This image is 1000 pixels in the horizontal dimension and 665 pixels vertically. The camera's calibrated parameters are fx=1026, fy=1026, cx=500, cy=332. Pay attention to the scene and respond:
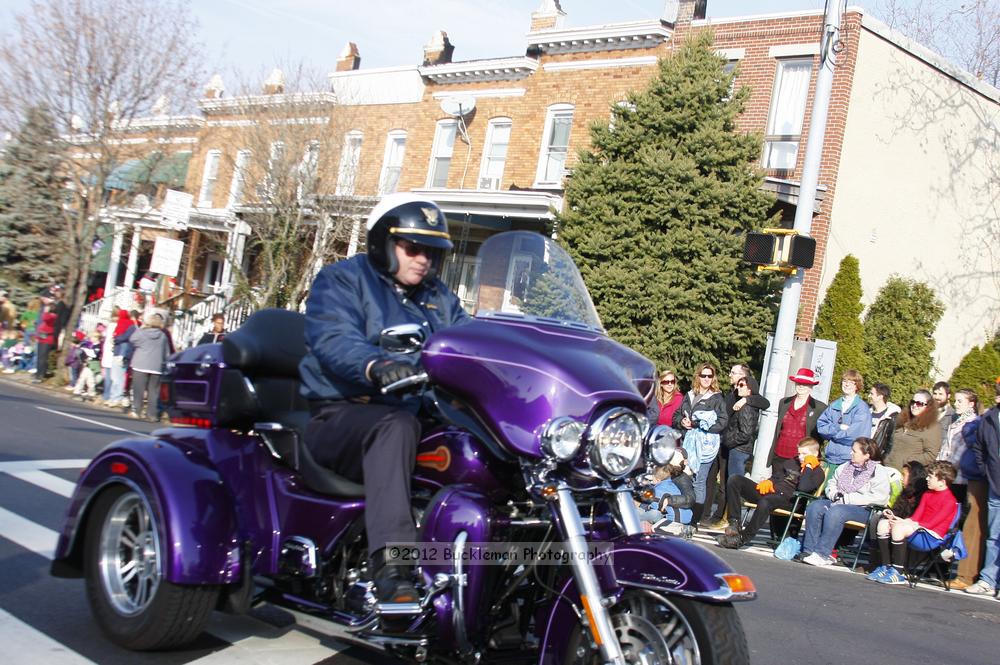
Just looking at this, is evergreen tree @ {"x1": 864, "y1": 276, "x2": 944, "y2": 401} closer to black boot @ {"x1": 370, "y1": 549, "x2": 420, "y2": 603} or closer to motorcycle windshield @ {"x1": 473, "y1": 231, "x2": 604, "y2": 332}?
motorcycle windshield @ {"x1": 473, "y1": 231, "x2": 604, "y2": 332}

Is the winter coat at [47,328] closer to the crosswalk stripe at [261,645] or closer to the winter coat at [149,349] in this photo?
the winter coat at [149,349]

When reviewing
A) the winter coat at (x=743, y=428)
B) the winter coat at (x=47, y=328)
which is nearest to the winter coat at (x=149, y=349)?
the winter coat at (x=47, y=328)

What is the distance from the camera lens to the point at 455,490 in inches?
158

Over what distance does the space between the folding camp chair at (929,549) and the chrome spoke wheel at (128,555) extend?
7602 mm

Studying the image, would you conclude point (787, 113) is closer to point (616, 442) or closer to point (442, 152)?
point (442, 152)

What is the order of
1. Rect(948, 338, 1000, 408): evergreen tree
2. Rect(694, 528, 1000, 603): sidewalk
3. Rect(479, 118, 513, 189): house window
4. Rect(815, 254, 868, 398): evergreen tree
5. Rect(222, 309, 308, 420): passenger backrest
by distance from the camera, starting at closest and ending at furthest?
1. Rect(222, 309, 308, 420): passenger backrest
2. Rect(694, 528, 1000, 603): sidewalk
3. Rect(815, 254, 868, 398): evergreen tree
4. Rect(948, 338, 1000, 408): evergreen tree
5. Rect(479, 118, 513, 189): house window

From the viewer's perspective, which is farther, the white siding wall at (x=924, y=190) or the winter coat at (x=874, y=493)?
the white siding wall at (x=924, y=190)

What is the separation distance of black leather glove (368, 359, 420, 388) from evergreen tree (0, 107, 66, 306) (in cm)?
2153

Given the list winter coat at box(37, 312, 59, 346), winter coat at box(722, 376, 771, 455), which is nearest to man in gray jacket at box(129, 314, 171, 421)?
winter coat at box(37, 312, 59, 346)

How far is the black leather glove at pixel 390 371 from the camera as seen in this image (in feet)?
13.3

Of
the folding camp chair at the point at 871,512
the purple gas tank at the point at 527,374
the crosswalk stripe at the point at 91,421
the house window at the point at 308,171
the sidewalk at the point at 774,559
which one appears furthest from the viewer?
the house window at the point at 308,171

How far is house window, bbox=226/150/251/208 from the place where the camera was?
92.2 feet

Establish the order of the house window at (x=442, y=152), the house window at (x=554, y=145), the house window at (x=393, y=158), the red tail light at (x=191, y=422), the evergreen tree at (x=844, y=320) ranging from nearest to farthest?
the red tail light at (x=191, y=422)
the evergreen tree at (x=844, y=320)
the house window at (x=554, y=145)
the house window at (x=442, y=152)
the house window at (x=393, y=158)

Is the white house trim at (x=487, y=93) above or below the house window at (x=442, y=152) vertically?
above
